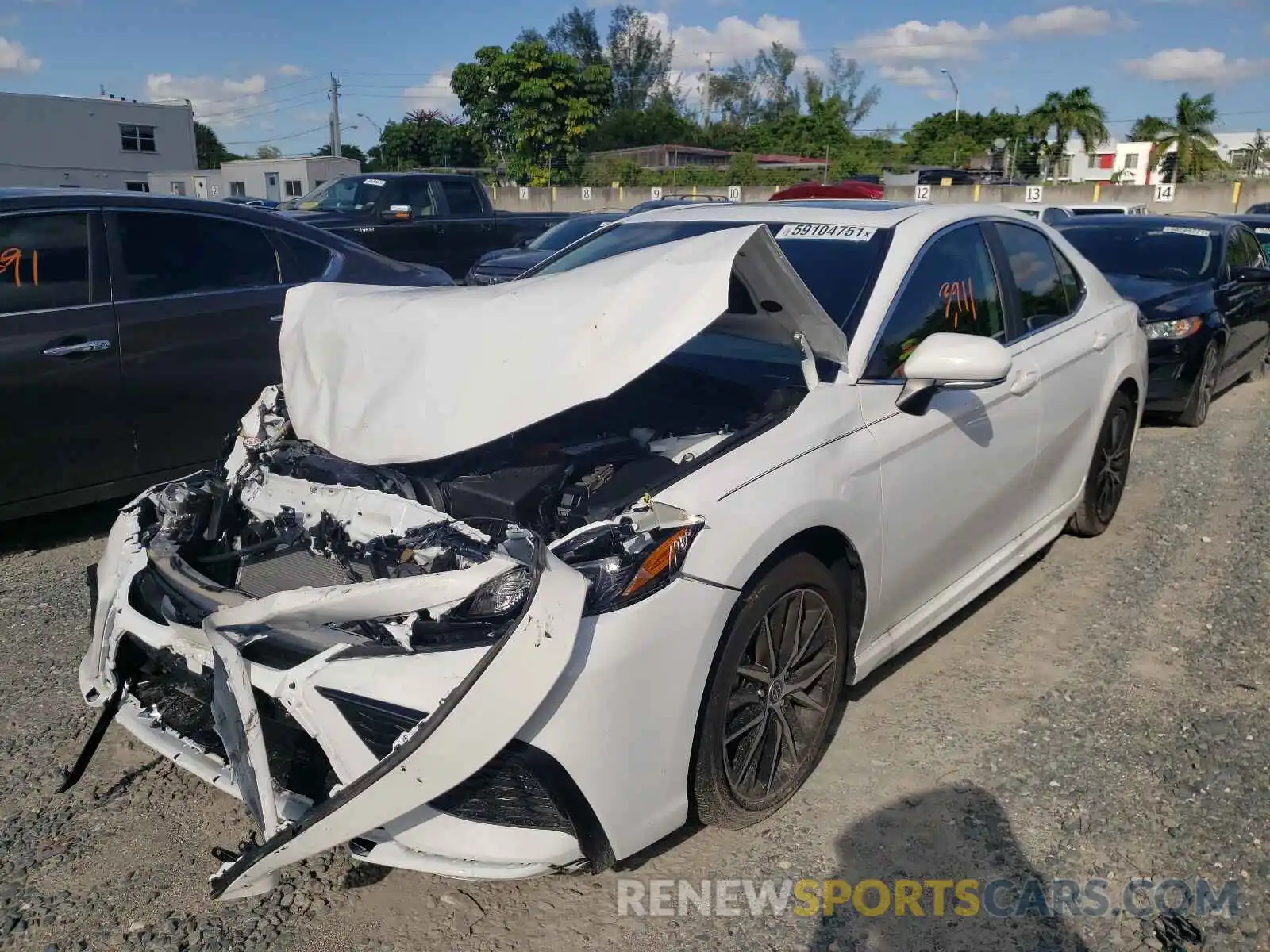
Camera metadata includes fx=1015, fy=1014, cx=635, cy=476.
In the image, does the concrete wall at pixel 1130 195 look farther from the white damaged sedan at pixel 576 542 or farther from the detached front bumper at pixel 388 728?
the detached front bumper at pixel 388 728

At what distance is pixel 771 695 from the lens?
282 cm

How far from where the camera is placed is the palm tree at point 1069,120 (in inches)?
1978

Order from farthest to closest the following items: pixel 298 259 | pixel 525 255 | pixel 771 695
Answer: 1. pixel 525 255
2. pixel 298 259
3. pixel 771 695

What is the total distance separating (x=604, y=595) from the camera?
2.34 m

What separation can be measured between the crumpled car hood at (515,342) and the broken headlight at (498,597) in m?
0.49

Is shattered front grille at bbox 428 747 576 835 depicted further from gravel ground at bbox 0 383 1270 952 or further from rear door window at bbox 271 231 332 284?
rear door window at bbox 271 231 332 284

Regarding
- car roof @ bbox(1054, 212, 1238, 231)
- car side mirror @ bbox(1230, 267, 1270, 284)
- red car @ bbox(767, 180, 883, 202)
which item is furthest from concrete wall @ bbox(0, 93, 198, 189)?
car side mirror @ bbox(1230, 267, 1270, 284)

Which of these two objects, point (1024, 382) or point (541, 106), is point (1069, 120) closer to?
point (541, 106)

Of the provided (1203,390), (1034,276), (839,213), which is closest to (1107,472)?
(1034,276)

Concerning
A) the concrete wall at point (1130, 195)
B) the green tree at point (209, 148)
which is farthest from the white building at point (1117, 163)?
the green tree at point (209, 148)

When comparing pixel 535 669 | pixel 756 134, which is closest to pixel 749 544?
pixel 535 669

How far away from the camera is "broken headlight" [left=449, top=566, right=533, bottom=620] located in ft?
7.64

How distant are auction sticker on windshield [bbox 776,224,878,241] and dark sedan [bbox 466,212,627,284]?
6.21m

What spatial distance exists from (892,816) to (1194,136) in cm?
5073
